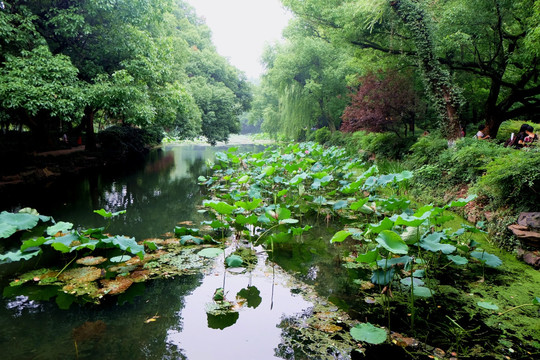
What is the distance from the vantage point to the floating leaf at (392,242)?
1813 millimetres

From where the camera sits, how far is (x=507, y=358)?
177cm

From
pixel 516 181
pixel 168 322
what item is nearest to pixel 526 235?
pixel 516 181

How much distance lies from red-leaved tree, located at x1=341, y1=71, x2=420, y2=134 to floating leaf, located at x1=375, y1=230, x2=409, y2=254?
23.4 feet

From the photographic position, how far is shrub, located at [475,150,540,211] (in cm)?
320

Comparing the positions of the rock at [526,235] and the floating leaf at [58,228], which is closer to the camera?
the floating leaf at [58,228]

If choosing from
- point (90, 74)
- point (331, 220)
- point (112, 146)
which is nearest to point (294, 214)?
point (331, 220)

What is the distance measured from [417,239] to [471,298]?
822 millimetres

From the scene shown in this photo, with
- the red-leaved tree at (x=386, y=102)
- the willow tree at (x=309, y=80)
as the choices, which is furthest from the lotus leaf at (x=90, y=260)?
the willow tree at (x=309, y=80)

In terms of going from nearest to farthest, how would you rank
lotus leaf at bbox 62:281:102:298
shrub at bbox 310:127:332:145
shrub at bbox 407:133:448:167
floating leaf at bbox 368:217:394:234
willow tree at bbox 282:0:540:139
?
floating leaf at bbox 368:217:394:234 < lotus leaf at bbox 62:281:102:298 < willow tree at bbox 282:0:540:139 < shrub at bbox 407:133:448:167 < shrub at bbox 310:127:332:145

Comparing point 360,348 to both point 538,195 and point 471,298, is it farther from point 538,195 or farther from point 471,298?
point 538,195

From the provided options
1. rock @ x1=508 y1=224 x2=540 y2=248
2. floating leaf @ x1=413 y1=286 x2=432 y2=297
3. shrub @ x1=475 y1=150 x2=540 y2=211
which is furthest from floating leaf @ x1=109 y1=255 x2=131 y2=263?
shrub @ x1=475 y1=150 x2=540 y2=211

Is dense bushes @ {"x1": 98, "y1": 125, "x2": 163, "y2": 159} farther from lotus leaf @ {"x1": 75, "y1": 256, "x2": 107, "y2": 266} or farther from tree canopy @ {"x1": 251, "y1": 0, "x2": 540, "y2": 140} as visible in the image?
lotus leaf @ {"x1": 75, "y1": 256, "x2": 107, "y2": 266}

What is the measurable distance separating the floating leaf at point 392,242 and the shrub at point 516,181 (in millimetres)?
2222

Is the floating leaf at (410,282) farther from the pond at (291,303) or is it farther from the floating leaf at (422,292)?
the floating leaf at (422,292)
